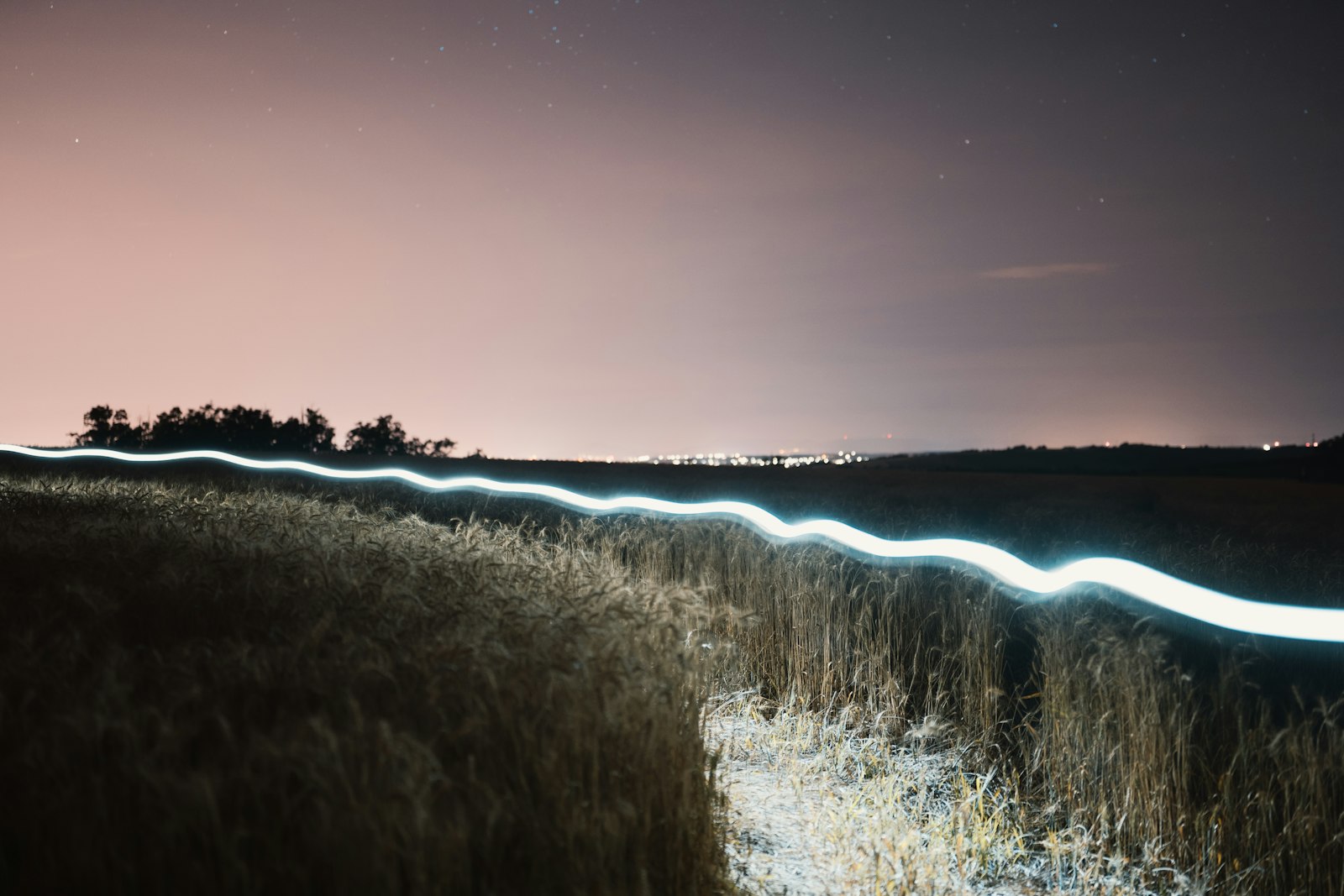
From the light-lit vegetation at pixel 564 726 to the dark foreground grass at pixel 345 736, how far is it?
16mm

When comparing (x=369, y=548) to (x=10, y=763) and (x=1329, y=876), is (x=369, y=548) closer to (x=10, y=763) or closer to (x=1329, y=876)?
(x=10, y=763)

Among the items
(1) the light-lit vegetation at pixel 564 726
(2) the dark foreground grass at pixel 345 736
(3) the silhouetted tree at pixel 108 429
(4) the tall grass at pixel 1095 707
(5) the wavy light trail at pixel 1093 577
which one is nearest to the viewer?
(2) the dark foreground grass at pixel 345 736

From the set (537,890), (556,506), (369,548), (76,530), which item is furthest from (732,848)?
(556,506)

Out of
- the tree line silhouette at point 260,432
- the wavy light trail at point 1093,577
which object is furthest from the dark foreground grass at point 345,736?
the tree line silhouette at point 260,432

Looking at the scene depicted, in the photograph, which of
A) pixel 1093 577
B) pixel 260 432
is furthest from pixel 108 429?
pixel 1093 577

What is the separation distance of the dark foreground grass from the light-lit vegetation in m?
0.02

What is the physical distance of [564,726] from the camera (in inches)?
125

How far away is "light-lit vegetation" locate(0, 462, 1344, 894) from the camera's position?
2535mm

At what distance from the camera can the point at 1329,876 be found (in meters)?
4.59

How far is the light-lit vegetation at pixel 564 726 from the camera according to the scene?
254 centimetres

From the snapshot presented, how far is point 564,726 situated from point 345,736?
75 cm

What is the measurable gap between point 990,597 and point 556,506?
1197 centimetres

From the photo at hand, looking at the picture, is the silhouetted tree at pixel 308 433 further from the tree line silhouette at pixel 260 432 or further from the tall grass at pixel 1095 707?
the tall grass at pixel 1095 707

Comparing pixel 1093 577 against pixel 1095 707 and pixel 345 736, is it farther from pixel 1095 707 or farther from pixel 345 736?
pixel 345 736
